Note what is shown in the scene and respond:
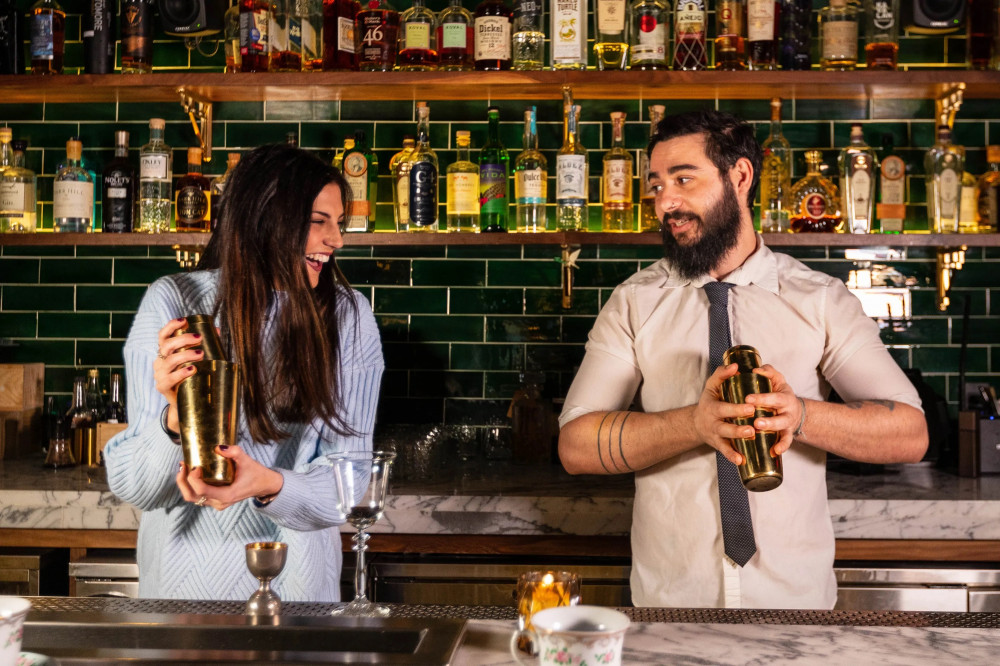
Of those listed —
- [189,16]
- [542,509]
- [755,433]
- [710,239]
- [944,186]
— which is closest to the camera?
[755,433]

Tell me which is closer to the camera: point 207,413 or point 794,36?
point 207,413

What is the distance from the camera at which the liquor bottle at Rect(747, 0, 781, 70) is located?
2271 millimetres

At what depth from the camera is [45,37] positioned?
95.7 inches

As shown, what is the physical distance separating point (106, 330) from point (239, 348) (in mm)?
1501

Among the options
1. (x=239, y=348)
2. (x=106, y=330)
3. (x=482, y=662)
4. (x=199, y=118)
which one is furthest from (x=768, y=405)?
(x=106, y=330)

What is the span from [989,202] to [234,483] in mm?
2065

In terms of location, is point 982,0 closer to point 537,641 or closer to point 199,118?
point 199,118

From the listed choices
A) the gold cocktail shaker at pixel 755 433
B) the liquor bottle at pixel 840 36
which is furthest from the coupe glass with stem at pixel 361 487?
the liquor bottle at pixel 840 36

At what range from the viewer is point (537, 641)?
76cm

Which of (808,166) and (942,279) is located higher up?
(808,166)

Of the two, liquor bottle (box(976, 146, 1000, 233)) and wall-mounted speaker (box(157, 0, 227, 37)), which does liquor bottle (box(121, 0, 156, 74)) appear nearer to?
wall-mounted speaker (box(157, 0, 227, 37))

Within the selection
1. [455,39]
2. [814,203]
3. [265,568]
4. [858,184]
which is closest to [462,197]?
[455,39]

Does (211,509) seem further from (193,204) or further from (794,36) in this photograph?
(794,36)

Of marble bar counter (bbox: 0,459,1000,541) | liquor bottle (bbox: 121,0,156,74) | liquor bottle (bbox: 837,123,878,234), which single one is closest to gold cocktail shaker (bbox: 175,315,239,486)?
marble bar counter (bbox: 0,459,1000,541)
